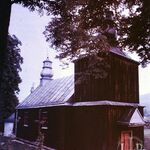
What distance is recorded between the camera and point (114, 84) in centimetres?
1839

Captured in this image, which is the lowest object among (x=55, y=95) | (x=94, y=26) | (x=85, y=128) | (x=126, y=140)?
(x=126, y=140)

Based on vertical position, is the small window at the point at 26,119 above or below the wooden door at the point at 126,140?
above

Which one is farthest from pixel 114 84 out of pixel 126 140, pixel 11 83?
pixel 11 83

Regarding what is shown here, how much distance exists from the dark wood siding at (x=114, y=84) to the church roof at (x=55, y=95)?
1.70 meters

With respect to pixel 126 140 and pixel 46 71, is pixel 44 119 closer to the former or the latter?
pixel 126 140

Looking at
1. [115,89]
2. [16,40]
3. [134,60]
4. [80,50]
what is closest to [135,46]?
[80,50]

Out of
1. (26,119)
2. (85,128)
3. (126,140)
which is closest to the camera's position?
(126,140)

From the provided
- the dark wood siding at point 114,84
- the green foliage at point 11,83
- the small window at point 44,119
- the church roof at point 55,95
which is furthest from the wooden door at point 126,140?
the green foliage at point 11,83

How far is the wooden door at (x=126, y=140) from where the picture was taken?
18.6 meters

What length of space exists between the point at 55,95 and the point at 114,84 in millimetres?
7466

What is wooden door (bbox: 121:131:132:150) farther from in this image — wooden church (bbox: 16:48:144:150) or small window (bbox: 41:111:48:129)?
small window (bbox: 41:111:48:129)

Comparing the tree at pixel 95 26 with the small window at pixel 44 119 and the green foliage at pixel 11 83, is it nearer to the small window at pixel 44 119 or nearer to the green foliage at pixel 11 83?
the small window at pixel 44 119

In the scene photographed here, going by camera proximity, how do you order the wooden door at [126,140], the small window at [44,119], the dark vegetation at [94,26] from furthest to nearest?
the small window at [44,119] < the wooden door at [126,140] < the dark vegetation at [94,26]

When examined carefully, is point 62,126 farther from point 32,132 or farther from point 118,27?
point 118,27
